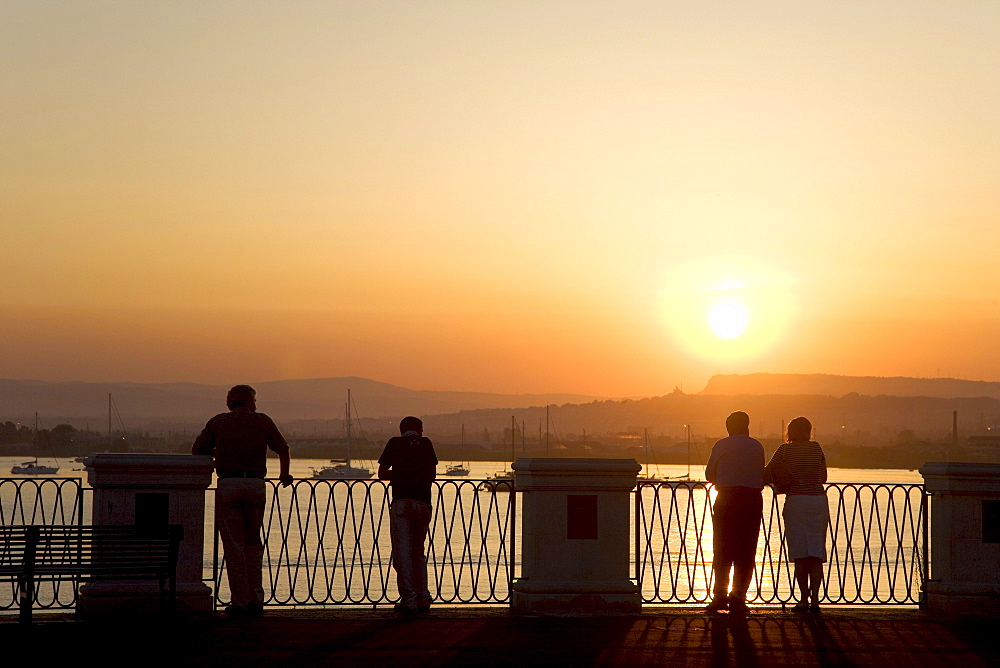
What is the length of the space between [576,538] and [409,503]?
59.1 inches

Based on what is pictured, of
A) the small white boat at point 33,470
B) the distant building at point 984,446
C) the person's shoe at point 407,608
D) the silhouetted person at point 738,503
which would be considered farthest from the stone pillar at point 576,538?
the distant building at point 984,446

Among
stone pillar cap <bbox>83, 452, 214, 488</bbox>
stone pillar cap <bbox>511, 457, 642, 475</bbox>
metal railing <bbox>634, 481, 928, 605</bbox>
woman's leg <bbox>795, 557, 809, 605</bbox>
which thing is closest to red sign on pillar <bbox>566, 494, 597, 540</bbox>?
stone pillar cap <bbox>511, 457, 642, 475</bbox>

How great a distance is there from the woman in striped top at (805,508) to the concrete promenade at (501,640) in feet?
1.28

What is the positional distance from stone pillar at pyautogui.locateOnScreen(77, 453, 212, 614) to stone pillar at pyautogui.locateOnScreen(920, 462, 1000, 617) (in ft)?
21.4

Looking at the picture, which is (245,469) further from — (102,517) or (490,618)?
(490,618)

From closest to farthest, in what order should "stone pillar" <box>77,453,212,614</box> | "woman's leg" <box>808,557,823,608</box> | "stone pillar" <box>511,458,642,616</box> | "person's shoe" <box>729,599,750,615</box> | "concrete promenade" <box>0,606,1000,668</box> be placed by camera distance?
"concrete promenade" <box>0,606,1000,668</box> < "stone pillar" <box>77,453,212,614</box> < "person's shoe" <box>729,599,750,615</box> < "stone pillar" <box>511,458,642,616</box> < "woman's leg" <box>808,557,823,608</box>

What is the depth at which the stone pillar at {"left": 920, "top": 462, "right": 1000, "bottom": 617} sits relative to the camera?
36.0 feet

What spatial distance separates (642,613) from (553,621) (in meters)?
0.95

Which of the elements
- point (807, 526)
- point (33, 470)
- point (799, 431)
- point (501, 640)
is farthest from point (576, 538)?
point (33, 470)

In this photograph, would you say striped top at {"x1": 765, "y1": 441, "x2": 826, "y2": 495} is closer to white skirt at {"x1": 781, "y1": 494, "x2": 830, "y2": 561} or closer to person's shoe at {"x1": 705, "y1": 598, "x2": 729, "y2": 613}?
white skirt at {"x1": 781, "y1": 494, "x2": 830, "y2": 561}

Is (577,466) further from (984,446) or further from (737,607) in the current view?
(984,446)

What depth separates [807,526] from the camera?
1058 cm

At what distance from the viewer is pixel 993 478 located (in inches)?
433

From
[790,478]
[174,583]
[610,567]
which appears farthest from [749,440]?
[174,583]
